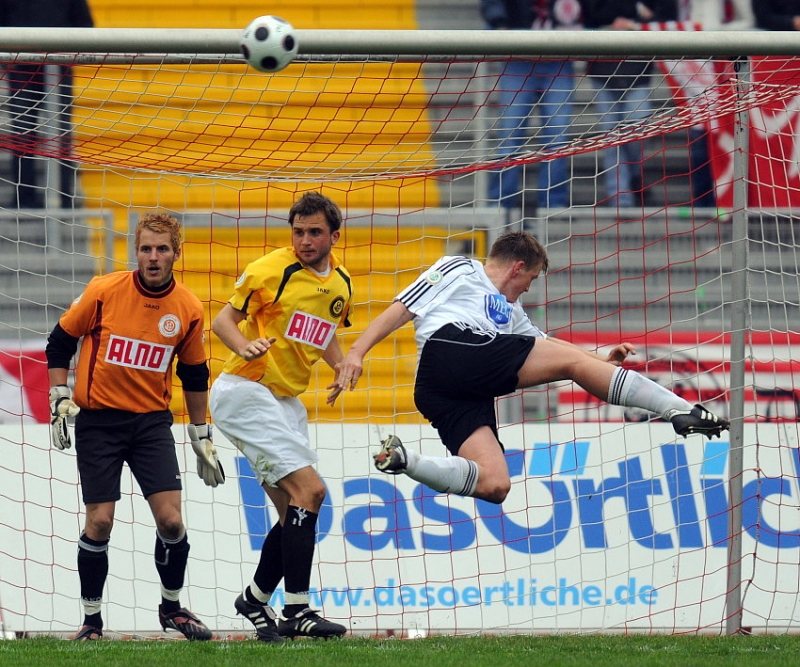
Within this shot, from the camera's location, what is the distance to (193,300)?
545 centimetres

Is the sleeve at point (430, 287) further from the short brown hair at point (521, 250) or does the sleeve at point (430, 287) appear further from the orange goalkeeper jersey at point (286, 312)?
the orange goalkeeper jersey at point (286, 312)

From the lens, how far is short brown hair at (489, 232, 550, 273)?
5309 mm

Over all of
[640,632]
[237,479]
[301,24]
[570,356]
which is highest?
[301,24]

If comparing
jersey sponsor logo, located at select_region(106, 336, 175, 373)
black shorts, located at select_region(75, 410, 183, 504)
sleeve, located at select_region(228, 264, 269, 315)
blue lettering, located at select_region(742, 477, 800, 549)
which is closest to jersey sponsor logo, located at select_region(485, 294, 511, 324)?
sleeve, located at select_region(228, 264, 269, 315)

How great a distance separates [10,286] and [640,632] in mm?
4938

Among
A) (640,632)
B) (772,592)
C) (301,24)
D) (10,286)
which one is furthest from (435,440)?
(301,24)

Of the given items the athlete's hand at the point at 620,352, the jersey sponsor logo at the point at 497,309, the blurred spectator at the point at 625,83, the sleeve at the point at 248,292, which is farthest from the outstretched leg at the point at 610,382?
the blurred spectator at the point at 625,83

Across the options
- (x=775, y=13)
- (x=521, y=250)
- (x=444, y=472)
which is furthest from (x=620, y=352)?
(x=775, y=13)

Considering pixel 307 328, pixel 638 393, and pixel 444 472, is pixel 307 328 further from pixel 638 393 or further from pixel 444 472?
pixel 638 393

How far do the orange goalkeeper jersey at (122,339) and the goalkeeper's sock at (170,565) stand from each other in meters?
0.63

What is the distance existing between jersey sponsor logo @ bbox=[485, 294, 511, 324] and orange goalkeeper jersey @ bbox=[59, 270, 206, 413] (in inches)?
55.4

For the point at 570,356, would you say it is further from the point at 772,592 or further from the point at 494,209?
the point at 494,209

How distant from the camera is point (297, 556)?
5.04 m

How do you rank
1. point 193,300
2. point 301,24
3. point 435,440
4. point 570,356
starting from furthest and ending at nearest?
point 301,24
point 435,440
point 193,300
point 570,356
